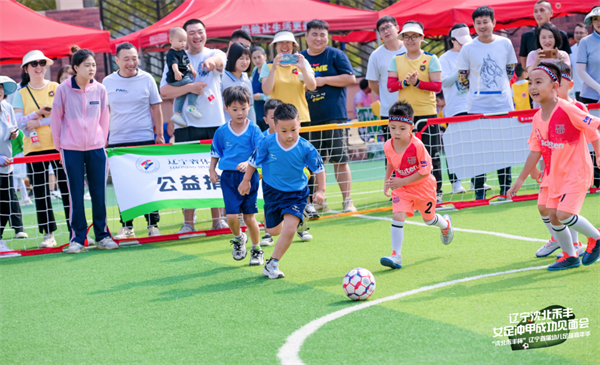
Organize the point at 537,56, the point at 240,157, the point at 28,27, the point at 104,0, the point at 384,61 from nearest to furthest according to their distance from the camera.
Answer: the point at 240,157 < the point at 537,56 < the point at 384,61 < the point at 28,27 < the point at 104,0

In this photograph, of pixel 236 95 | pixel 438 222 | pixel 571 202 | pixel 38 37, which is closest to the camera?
pixel 571 202

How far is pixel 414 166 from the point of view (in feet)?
20.0

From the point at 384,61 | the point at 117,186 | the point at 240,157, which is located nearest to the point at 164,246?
the point at 117,186

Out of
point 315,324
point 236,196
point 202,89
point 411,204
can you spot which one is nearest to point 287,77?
point 202,89

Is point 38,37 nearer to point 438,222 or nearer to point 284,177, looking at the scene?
point 284,177

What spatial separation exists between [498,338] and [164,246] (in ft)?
16.5

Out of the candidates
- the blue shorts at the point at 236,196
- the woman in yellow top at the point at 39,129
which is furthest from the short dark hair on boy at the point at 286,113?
the woman in yellow top at the point at 39,129

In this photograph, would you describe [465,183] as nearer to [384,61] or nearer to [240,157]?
[384,61]

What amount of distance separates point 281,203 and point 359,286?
4.66 ft

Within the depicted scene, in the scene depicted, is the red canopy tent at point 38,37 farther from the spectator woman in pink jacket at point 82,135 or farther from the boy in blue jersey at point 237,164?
the boy in blue jersey at point 237,164

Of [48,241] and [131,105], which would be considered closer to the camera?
[131,105]

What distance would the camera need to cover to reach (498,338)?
3762 millimetres

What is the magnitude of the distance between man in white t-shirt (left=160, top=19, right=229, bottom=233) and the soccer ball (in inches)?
161

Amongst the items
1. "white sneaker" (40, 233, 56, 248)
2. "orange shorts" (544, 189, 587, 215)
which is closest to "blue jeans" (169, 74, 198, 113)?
"white sneaker" (40, 233, 56, 248)
